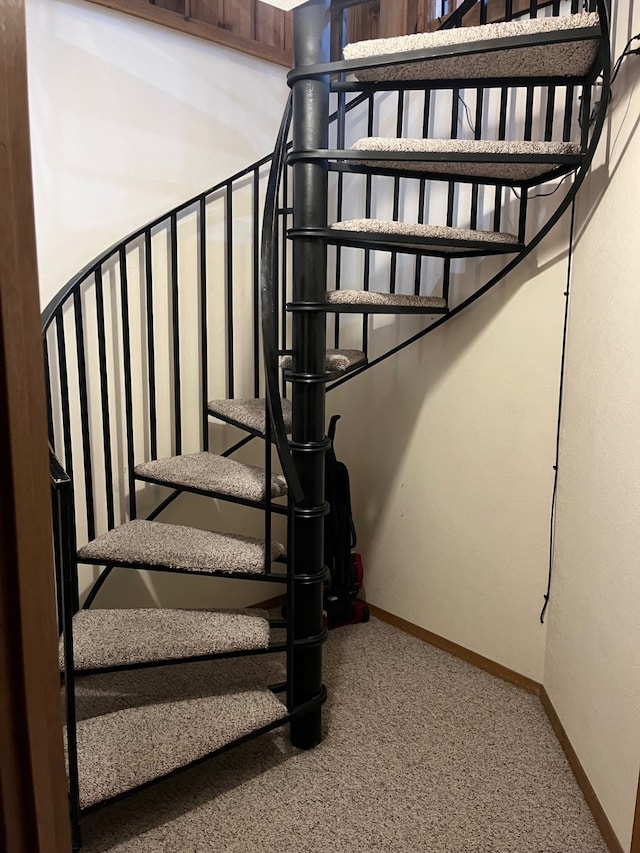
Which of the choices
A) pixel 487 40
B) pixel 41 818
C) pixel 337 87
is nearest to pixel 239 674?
pixel 41 818

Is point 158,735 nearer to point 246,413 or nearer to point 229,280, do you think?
point 246,413

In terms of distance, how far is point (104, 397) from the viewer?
2.33 meters

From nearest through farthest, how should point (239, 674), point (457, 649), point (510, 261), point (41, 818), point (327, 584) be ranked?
1. point (41, 818)
2. point (510, 261)
3. point (239, 674)
4. point (457, 649)
5. point (327, 584)

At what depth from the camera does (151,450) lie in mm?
2570

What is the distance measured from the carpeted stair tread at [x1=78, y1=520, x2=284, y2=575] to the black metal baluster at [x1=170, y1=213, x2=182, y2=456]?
585 mm

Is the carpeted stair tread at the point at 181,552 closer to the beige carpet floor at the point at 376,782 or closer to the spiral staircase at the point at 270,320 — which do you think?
the spiral staircase at the point at 270,320

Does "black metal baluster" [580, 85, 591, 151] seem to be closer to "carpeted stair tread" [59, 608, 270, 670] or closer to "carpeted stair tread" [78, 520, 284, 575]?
"carpeted stair tread" [78, 520, 284, 575]

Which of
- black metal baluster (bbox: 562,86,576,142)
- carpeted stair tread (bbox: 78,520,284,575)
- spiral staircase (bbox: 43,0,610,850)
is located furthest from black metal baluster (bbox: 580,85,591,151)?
carpeted stair tread (bbox: 78,520,284,575)

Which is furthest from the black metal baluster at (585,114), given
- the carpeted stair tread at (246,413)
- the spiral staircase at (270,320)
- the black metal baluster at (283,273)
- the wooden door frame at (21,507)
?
the wooden door frame at (21,507)

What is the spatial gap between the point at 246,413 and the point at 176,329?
518 mm

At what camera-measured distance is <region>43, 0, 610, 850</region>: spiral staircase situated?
1.76 meters

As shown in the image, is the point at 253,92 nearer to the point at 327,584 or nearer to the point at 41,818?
the point at 327,584

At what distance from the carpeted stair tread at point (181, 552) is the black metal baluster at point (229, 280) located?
0.82m

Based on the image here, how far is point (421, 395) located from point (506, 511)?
0.60 m
